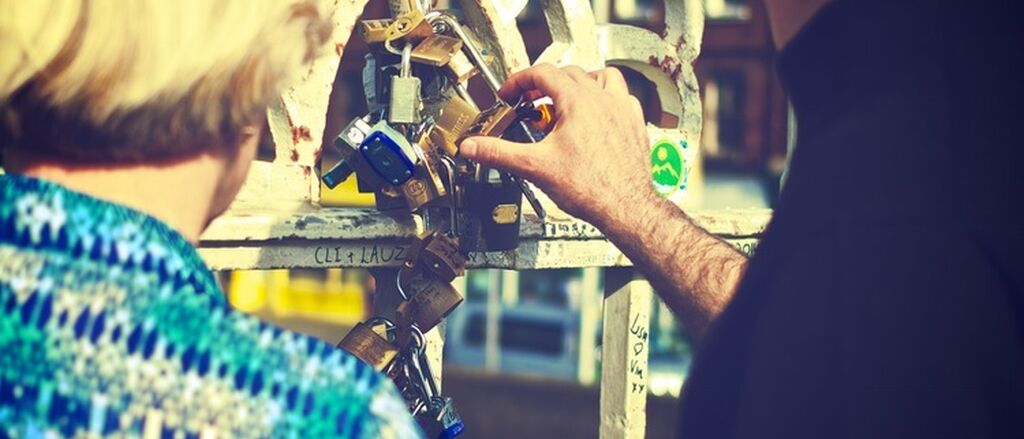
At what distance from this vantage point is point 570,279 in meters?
20.2

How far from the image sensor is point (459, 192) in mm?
2408

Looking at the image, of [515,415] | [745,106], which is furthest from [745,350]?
[745,106]

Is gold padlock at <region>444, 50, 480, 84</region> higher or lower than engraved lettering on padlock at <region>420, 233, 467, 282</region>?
higher

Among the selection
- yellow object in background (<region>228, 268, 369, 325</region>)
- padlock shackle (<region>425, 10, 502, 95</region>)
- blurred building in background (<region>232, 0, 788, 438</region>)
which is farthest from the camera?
yellow object in background (<region>228, 268, 369, 325</region>)

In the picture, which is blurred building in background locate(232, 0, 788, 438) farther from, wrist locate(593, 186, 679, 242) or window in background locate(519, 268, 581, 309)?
wrist locate(593, 186, 679, 242)

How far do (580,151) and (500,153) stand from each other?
13cm

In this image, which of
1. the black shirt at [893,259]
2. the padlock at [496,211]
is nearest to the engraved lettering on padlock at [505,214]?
the padlock at [496,211]

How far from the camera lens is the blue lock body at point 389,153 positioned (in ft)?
7.41

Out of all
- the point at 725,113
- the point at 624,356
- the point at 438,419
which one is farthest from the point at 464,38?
the point at 725,113

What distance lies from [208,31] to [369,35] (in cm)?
112

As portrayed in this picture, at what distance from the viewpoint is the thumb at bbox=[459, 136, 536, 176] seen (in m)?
2.22

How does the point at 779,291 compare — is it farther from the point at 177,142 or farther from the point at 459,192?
the point at 459,192

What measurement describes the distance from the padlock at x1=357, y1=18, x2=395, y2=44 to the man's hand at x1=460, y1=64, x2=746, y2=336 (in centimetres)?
22

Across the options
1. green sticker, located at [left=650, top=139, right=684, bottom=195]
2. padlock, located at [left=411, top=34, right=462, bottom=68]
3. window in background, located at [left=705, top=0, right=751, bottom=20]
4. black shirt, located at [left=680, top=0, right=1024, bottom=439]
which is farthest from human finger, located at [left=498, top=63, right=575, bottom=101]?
window in background, located at [left=705, top=0, right=751, bottom=20]
